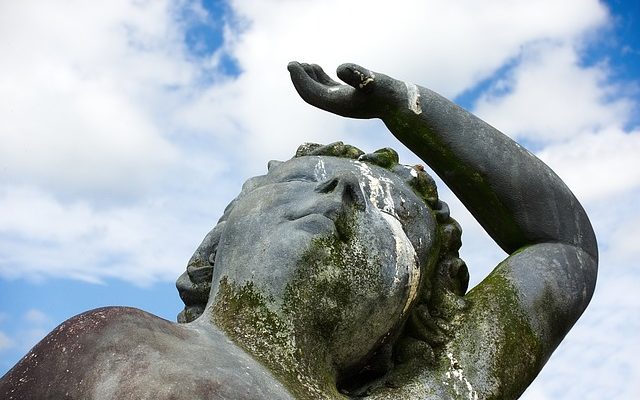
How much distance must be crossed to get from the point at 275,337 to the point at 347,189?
0.82 metres

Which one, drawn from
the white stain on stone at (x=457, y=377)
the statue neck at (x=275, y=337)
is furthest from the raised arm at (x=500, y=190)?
the statue neck at (x=275, y=337)

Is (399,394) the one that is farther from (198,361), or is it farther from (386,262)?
(198,361)

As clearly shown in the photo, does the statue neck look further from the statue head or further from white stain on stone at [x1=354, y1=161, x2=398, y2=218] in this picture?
white stain on stone at [x1=354, y1=161, x2=398, y2=218]

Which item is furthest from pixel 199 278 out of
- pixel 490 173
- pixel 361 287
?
pixel 490 173

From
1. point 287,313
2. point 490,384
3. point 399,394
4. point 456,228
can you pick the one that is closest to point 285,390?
point 287,313

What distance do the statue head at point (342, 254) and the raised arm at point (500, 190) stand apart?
0.21m

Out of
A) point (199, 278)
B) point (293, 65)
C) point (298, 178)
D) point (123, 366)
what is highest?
point (293, 65)

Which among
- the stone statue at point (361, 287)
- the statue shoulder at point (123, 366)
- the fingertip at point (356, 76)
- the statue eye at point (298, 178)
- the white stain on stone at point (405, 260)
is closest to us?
the statue shoulder at point (123, 366)

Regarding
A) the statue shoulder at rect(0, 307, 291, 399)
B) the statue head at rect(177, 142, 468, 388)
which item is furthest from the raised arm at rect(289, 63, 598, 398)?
the statue shoulder at rect(0, 307, 291, 399)

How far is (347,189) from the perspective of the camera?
4.27m

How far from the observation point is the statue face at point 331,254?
3.95 m

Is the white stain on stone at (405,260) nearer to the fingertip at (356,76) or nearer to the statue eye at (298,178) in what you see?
the statue eye at (298,178)

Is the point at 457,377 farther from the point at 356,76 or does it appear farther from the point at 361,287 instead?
the point at 356,76

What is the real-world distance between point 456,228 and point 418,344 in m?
0.72
